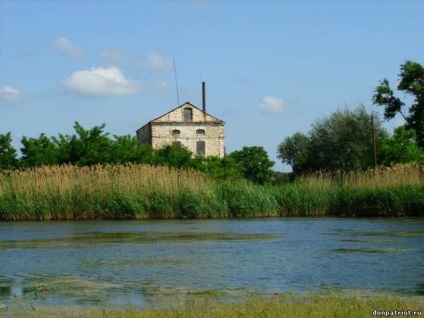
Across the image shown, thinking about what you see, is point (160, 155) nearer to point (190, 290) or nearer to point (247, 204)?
point (247, 204)

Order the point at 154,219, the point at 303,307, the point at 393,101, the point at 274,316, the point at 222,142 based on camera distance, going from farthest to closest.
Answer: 1. the point at 222,142
2. the point at 393,101
3. the point at 154,219
4. the point at 303,307
5. the point at 274,316

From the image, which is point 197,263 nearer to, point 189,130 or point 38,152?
point 38,152

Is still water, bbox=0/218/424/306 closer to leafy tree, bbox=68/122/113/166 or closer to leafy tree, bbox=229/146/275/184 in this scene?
leafy tree, bbox=68/122/113/166

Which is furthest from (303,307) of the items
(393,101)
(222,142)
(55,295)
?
(222,142)

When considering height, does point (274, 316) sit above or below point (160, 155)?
below

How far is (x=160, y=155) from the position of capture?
44344 mm

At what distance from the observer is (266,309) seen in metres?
7.33

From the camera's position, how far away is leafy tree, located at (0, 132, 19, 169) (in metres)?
43.8

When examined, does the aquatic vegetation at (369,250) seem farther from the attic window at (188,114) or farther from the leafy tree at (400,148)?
the attic window at (188,114)

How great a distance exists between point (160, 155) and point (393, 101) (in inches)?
854

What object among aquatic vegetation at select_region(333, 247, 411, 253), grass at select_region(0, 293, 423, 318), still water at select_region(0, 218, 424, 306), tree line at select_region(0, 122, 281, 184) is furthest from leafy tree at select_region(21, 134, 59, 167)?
grass at select_region(0, 293, 423, 318)

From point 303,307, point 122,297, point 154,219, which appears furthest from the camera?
point 154,219

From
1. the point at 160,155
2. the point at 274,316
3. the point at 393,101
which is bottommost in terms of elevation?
the point at 274,316

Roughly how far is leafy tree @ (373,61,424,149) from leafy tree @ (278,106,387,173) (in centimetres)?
962
